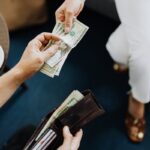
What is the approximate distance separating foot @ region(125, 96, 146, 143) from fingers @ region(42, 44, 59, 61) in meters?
0.64

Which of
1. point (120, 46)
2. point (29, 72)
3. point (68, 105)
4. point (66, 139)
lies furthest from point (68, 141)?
point (120, 46)

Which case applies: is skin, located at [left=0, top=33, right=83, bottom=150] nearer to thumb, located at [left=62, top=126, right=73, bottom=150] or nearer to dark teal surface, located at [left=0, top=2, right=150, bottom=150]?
thumb, located at [left=62, top=126, right=73, bottom=150]

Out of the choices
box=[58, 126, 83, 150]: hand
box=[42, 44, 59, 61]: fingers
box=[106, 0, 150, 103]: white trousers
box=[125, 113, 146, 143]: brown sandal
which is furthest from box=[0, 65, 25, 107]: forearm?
box=[125, 113, 146, 143]: brown sandal

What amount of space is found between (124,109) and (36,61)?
0.82 metres

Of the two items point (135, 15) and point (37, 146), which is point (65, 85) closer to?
point (135, 15)

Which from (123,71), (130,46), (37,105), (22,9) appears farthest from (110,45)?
(22,9)

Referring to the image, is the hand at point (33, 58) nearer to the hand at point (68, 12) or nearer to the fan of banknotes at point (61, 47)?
the fan of banknotes at point (61, 47)

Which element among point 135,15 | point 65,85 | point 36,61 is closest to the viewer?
point 36,61

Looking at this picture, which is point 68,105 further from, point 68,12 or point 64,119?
point 68,12

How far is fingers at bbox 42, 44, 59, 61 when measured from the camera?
1.21 metres

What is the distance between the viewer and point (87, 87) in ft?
6.38

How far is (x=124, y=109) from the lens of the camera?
186 cm

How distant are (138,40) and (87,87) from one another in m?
0.56

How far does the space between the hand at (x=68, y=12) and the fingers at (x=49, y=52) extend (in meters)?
0.18
